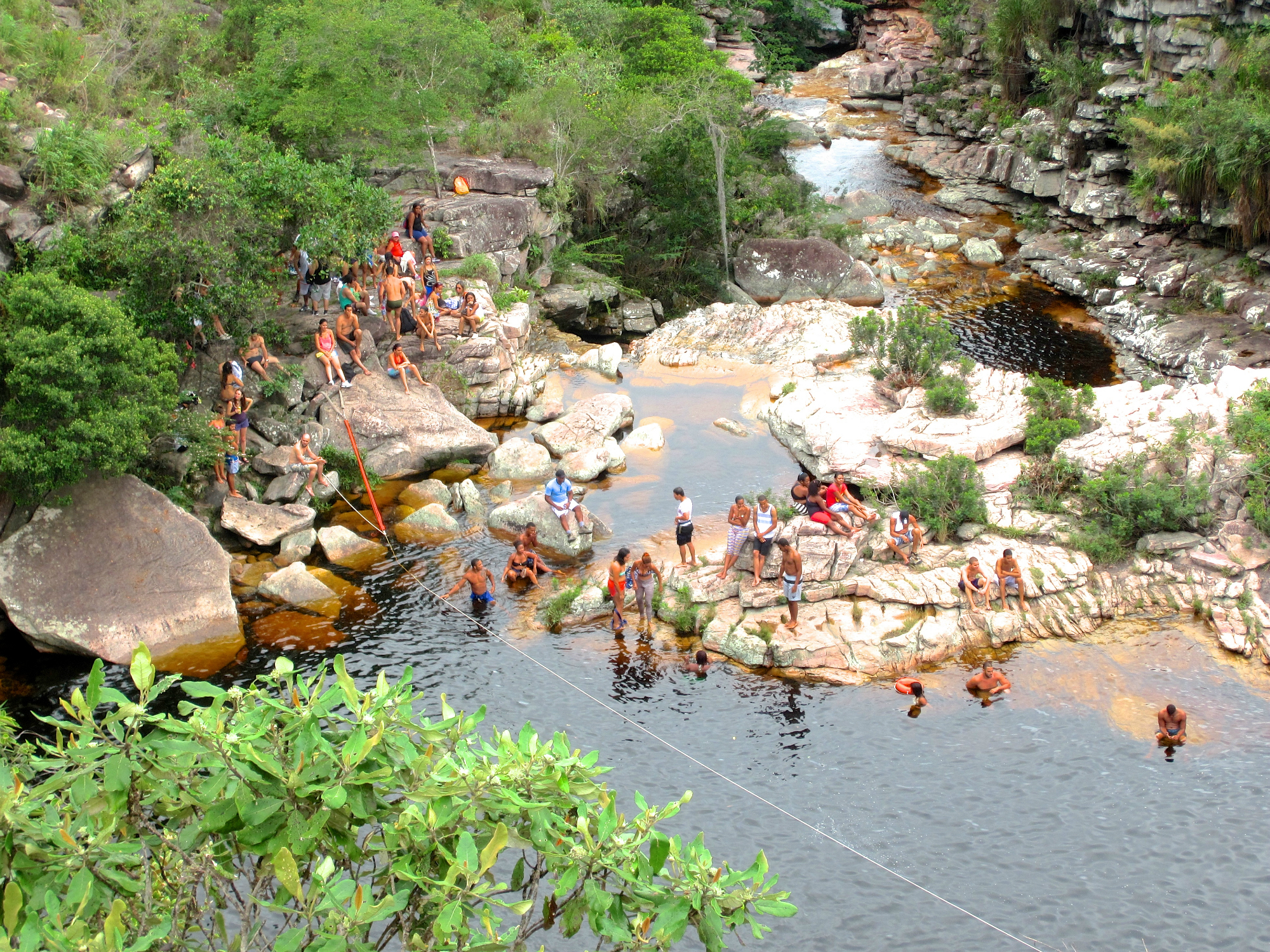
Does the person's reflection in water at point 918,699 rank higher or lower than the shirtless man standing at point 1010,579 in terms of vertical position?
lower

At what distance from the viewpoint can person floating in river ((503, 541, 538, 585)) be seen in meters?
18.6

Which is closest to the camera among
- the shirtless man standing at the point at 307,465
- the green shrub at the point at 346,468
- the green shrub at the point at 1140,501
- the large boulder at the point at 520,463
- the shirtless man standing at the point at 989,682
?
the shirtless man standing at the point at 989,682

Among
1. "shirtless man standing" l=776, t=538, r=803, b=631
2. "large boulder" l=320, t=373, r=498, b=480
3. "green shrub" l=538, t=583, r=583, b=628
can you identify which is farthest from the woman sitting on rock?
"shirtless man standing" l=776, t=538, r=803, b=631

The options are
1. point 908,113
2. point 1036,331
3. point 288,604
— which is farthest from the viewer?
point 908,113

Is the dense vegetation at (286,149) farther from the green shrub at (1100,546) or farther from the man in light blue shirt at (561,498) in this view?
the green shrub at (1100,546)

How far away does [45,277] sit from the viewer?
17.1m

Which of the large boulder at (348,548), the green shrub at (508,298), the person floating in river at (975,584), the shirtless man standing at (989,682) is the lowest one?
the shirtless man standing at (989,682)

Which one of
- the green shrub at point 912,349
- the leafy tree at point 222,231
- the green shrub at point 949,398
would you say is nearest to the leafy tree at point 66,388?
the leafy tree at point 222,231

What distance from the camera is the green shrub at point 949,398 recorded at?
2230cm

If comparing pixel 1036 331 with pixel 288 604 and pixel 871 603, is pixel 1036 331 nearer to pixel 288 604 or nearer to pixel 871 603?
pixel 871 603

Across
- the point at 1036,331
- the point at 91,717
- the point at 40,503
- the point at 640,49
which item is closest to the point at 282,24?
the point at 640,49

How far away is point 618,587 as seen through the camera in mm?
17531

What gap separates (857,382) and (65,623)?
688 inches

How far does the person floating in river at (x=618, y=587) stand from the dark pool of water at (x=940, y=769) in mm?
378
